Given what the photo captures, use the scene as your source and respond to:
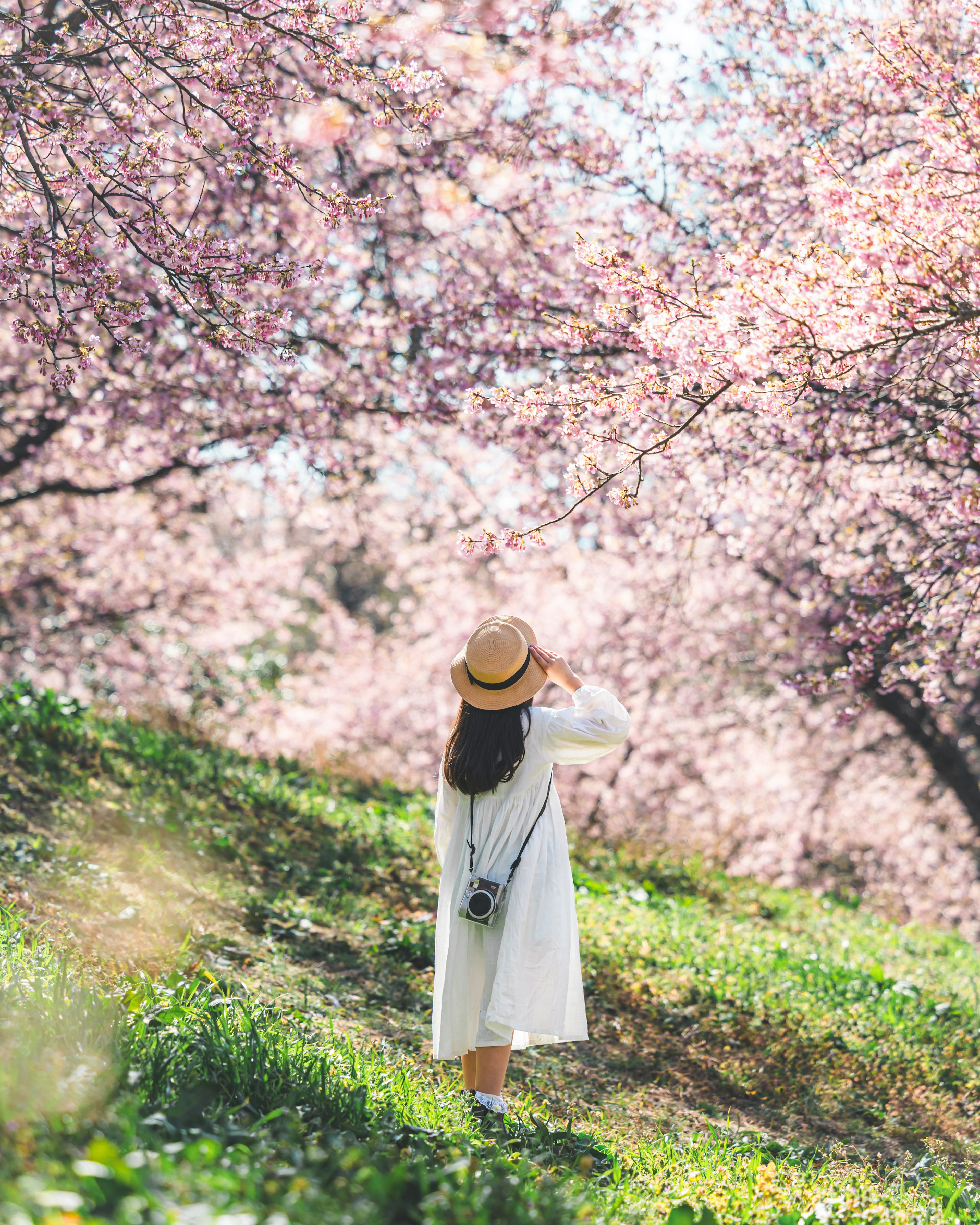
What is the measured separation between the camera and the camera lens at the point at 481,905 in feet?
12.0

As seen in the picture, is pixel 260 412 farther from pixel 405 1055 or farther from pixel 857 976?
pixel 857 976

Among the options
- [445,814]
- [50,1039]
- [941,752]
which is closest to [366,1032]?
[445,814]

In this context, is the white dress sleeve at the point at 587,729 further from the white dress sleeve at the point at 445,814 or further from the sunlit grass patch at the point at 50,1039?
the sunlit grass patch at the point at 50,1039

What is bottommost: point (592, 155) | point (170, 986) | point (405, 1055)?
point (405, 1055)

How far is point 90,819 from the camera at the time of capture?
6.11m

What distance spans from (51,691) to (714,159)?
240 inches

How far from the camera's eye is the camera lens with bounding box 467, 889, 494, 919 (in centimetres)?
366

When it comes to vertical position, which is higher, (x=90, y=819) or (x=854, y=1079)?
(x=90, y=819)

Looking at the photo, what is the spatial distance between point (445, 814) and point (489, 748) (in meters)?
0.44

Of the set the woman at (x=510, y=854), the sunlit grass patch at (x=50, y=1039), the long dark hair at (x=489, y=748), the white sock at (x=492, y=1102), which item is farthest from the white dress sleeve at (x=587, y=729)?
the sunlit grass patch at (x=50, y=1039)

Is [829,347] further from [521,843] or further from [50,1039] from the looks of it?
[50,1039]

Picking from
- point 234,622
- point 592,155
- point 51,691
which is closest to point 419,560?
point 234,622

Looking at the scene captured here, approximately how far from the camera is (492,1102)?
3607 mm

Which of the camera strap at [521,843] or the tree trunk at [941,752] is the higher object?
the tree trunk at [941,752]
